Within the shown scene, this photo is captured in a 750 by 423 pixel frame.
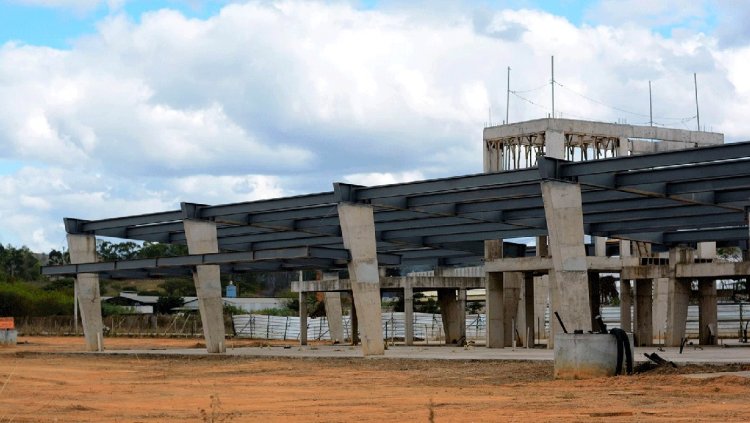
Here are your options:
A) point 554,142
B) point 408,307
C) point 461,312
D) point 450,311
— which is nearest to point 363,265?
point 408,307

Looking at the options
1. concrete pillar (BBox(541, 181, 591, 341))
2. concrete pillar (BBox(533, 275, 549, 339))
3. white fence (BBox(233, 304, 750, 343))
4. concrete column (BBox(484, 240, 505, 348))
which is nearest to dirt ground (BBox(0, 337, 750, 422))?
concrete pillar (BBox(541, 181, 591, 341))

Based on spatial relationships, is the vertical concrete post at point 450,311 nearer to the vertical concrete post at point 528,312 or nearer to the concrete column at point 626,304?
the vertical concrete post at point 528,312

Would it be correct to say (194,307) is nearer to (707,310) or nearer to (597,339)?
(707,310)

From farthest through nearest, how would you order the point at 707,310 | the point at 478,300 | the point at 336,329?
the point at 478,300 → the point at 336,329 → the point at 707,310

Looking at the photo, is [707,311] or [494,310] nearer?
[494,310]

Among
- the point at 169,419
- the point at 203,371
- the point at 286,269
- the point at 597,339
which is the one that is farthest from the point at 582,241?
the point at 286,269

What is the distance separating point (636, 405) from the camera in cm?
1970

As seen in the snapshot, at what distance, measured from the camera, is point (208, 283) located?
48688mm

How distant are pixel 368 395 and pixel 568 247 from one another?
13595 millimetres

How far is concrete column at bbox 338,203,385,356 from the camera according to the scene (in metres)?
41.5

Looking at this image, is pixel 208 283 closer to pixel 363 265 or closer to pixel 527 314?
pixel 363 265

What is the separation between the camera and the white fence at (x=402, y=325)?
76838 millimetres

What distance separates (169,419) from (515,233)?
33.8 metres

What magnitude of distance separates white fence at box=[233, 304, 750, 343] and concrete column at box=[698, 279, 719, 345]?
781 inches
